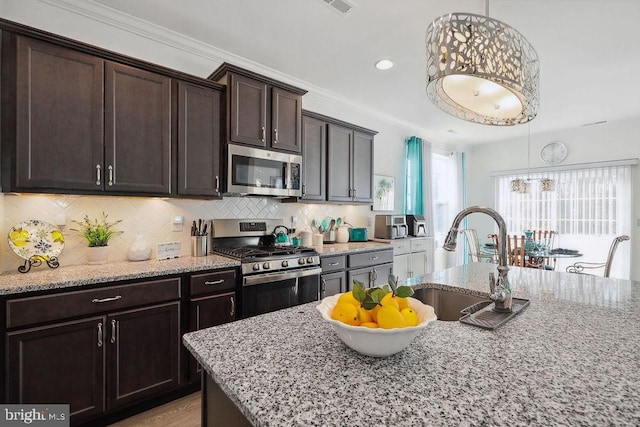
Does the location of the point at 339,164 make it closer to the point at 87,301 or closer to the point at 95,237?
the point at 95,237

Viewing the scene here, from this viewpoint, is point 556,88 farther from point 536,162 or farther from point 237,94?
point 237,94

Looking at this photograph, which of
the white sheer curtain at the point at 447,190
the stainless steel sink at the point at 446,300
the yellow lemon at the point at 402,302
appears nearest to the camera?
the yellow lemon at the point at 402,302

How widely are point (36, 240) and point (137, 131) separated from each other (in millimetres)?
921

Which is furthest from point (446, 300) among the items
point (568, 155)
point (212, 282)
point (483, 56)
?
point (568, 155)

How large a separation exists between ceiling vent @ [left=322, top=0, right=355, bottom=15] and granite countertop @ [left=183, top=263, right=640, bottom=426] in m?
2.13

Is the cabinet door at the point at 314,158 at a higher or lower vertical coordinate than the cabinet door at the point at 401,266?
higher

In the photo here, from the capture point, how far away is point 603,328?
1034 millimetres

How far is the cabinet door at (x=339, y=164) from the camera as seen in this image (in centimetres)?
353

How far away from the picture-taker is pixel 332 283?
122 inches

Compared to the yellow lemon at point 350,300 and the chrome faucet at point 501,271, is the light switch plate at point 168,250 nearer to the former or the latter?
the yellow lemon at point 350,300

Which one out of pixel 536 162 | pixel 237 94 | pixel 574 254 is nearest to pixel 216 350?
pixel 237 94

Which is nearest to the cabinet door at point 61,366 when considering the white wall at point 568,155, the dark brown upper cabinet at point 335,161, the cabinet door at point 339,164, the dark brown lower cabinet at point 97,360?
the dark brown lower cabinet at point 97,360

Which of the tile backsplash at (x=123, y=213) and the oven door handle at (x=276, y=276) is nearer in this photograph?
the tile backsplash at (x=123, y=213)

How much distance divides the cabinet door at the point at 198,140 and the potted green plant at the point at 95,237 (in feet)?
1.94
